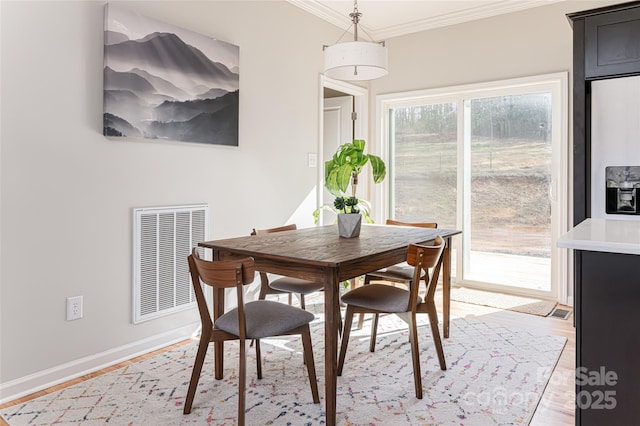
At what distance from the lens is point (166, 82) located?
2.79 m

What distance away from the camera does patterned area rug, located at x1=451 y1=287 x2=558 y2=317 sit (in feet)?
12.2

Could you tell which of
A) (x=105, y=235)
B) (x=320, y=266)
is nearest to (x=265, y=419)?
(x=320, y=266)

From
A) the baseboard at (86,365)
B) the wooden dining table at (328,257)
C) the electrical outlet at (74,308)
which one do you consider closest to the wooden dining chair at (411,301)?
the wooden dining table at (328,257)

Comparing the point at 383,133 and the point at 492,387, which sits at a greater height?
the point at 383,133

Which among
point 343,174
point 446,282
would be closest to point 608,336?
point 446,282

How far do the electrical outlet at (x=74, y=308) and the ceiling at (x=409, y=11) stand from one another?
2880mm

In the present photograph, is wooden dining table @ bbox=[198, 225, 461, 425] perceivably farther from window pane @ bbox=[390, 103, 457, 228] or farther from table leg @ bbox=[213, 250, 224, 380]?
window pane @ bbox=[390, 103, 457, 228]

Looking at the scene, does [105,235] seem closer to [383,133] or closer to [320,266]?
[320,266]

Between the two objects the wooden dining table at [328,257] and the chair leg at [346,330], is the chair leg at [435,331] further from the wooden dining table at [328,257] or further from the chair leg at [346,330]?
the chair leg at [346,330]

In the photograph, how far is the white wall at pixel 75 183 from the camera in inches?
86.0

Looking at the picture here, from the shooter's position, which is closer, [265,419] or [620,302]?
[620,302]

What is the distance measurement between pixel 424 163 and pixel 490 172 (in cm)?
69

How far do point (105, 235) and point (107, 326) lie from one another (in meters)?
0.53

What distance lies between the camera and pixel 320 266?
186 centimetres
